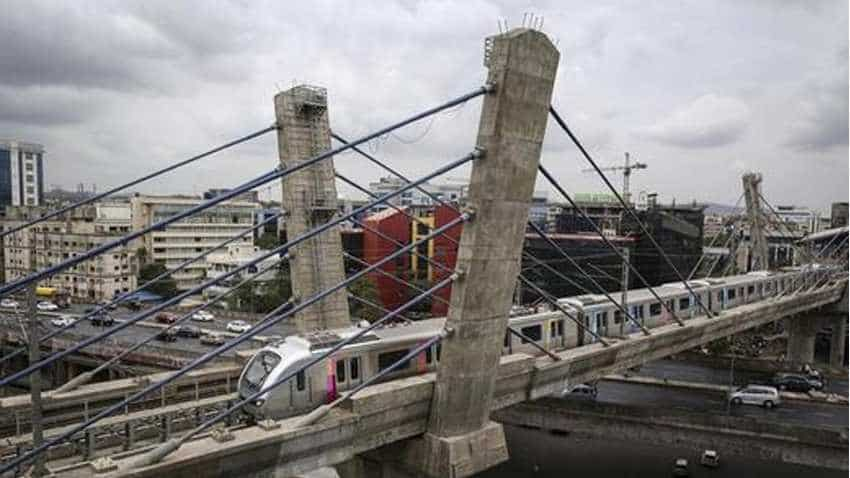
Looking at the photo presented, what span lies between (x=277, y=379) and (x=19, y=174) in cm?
13204

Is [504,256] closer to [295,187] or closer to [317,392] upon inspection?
[317,392]

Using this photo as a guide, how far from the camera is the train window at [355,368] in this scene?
14.3 metres

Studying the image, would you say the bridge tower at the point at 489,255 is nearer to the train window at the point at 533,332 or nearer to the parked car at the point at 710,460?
the train window at the point at 533,332

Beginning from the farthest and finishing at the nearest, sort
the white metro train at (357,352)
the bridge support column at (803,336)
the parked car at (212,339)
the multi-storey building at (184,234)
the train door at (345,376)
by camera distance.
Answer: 1. the multi-storey building at (184,234)
2. the bridge support column at (803,336)
3. the parked car at (212,339)
4. the train door at (345,376)
5. the white metro train at (357,352)

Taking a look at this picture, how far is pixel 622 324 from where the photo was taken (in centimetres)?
2278

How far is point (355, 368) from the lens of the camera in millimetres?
14359

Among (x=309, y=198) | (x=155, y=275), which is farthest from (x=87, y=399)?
(x=155, y=275)

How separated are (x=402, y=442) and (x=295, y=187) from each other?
8333mm

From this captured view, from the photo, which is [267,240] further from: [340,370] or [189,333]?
[340,370]

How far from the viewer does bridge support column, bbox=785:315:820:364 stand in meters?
43.1

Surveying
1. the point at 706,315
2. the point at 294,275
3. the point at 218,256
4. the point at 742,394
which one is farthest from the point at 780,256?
the point at 294,275

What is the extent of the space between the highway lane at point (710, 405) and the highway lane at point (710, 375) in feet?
10.6

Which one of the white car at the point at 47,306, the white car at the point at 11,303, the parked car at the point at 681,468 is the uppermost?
the white car at the point at 11,303

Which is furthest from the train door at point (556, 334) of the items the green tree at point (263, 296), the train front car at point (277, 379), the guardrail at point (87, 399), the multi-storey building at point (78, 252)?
the multi-storey building at point (78, 252)
